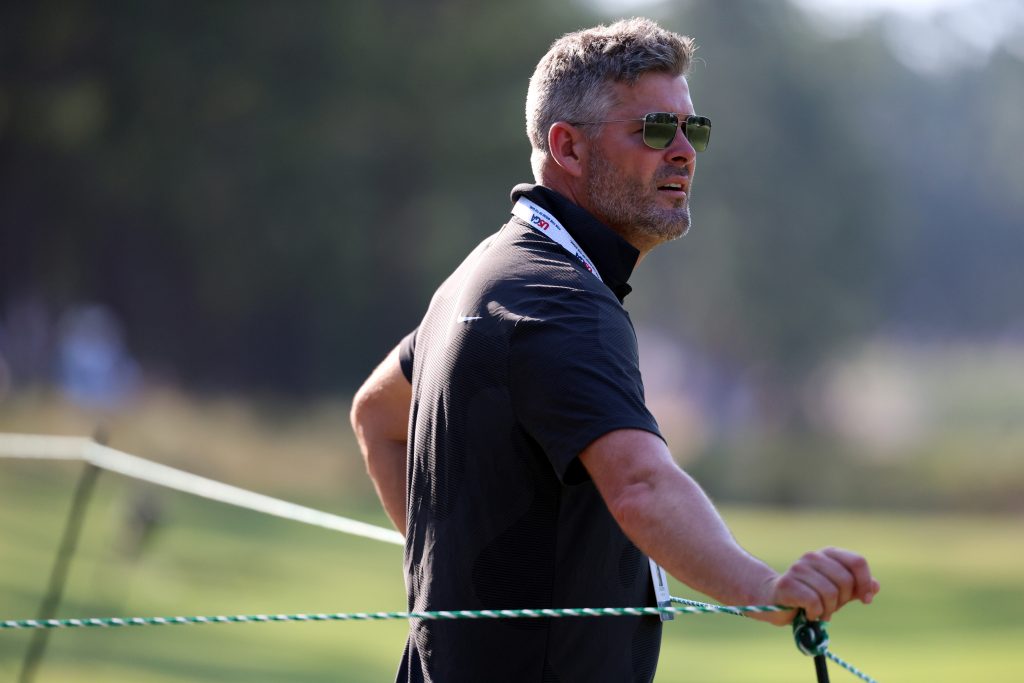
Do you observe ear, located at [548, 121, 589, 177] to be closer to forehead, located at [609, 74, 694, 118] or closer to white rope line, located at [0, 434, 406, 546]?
forehead, located at [609, 74, 694, 118]

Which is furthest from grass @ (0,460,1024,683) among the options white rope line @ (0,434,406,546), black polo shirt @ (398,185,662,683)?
black polo shirt @ (398,185,662,683)

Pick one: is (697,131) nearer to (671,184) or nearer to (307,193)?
(671,184)

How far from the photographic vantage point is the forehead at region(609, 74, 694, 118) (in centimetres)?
240

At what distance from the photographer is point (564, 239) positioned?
7.47 ft

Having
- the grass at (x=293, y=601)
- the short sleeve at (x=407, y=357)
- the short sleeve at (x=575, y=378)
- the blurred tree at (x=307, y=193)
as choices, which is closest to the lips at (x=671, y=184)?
the short sleeve at (x=575, y=378)

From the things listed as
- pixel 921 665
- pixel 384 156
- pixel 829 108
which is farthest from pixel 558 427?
pixel 829 108

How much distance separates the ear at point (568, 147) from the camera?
7.89 feet

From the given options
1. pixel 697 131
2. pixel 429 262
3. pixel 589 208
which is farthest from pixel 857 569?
pixel 429 262

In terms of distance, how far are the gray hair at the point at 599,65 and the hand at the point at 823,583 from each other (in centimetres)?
94

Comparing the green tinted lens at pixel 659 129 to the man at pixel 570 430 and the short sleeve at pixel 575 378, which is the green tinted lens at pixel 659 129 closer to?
the man at pixel 570 430

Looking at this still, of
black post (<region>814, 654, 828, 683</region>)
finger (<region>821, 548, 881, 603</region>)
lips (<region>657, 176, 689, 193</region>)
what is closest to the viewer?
finger (<region>821, 548, 881, 603</region>)

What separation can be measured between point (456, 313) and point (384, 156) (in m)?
28.4

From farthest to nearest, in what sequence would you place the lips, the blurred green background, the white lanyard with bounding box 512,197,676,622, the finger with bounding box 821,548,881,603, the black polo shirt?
the blurred green background → the lips → the white lanyard with bounding box 512,197,676,622 → the black polo shirt → the finger with bounding box 821,548,881,603

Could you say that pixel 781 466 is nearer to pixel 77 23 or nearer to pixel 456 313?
pixel 77 23
